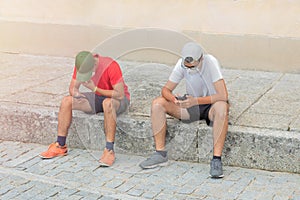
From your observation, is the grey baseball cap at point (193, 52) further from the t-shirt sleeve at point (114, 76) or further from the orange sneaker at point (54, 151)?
the orange sneaker at point (54, 151)

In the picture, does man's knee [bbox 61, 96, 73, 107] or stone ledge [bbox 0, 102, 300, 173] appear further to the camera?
man's knee [bbox 61, 96, 73, 107]

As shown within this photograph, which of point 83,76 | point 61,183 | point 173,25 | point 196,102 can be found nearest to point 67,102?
point 83,76

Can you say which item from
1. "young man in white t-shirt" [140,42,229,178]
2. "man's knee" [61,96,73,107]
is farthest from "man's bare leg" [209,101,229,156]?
"man's knee" [61,96,73,107]

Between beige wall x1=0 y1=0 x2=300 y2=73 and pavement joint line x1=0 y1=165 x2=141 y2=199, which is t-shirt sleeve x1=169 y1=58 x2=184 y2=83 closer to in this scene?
pavement joint line x1=0 y1=165 x2=141 y2=199

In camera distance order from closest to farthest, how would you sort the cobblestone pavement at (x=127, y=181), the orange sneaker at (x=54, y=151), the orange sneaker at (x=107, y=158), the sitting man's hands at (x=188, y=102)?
the cobblestone pavement at (x=127, y=181) < the sitting man's hands at (x=188, y=102) < the orange sneaker at (x=107, y=158) < the orange sneaker at (x=54, y=151)

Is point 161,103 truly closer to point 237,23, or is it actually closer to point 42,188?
point 42,188

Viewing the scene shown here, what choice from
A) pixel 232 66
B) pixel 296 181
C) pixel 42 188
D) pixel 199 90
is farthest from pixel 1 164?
pixel 232 66

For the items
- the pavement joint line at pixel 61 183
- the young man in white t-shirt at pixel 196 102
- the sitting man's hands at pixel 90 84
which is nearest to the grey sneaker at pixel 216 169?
the young man in white t-shirt at pixel 196 102

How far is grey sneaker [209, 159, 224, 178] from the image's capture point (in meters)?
5.43

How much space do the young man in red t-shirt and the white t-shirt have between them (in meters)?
0.53

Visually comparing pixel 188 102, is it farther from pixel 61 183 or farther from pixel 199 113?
pixel 61 183

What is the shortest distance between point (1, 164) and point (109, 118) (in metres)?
1.02

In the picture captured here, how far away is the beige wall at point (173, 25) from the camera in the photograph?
7.62 meters

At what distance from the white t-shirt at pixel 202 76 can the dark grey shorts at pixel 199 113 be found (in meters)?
0.10
